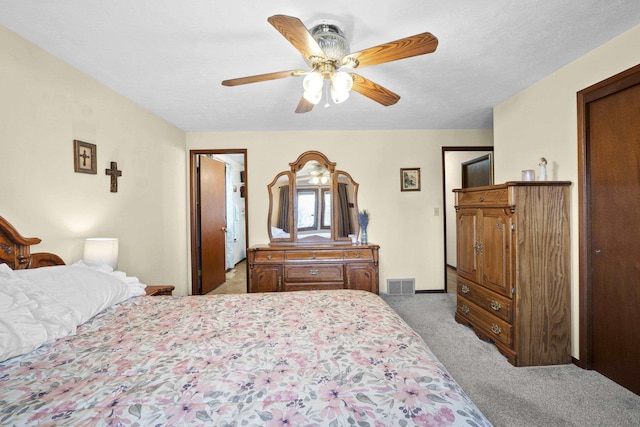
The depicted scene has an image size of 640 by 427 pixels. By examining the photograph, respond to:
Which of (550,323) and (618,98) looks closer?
(618,98)

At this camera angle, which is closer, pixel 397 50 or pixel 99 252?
pixel 397 50

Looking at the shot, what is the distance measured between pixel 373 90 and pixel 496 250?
65.8 inches

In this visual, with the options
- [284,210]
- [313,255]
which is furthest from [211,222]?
[313,255]

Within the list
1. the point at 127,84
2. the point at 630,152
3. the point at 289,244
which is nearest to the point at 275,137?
the point at 289,244

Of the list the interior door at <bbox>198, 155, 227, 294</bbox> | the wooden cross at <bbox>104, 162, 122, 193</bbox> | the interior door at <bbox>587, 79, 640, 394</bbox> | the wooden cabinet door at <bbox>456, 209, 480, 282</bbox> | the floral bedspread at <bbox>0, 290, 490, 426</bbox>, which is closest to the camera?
the floral bedspread at <bbox>0, 290, 490, 426</bbox>

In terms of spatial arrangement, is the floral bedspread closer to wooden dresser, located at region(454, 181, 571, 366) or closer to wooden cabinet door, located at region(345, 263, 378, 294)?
wooden dresser, located at region(454, 181, 571, 366)

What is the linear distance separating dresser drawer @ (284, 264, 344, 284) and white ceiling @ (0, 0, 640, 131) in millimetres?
1868

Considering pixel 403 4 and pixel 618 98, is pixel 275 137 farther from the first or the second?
pixel 618 98

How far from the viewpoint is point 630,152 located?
5.97 ft

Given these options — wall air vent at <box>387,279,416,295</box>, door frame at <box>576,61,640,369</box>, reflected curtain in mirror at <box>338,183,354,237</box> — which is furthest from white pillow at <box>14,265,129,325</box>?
door frame at <box>576,61,640,369</box>

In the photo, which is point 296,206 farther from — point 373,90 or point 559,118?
point 559,118

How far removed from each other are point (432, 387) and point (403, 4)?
5.82ft

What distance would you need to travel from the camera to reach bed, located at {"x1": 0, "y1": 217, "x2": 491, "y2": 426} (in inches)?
32.0

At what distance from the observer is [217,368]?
104 centimetres
